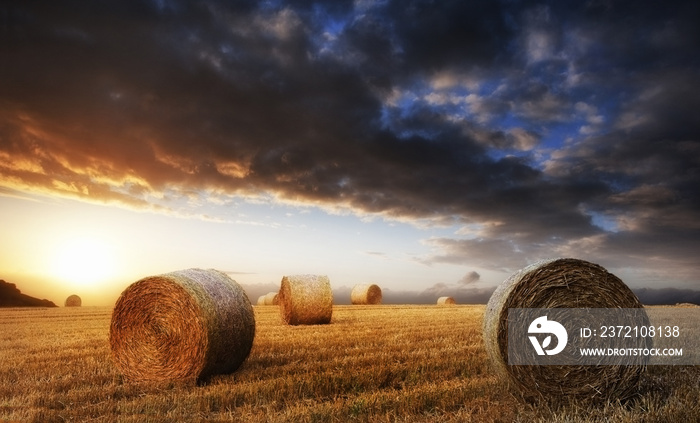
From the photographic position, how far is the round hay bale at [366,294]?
30719 millimetres

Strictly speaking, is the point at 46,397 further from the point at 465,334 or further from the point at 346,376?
the point at 465,334

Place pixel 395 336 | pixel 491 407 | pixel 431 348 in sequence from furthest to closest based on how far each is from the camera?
pixel 395 336 < pixel 431 348 < pixel 491 407

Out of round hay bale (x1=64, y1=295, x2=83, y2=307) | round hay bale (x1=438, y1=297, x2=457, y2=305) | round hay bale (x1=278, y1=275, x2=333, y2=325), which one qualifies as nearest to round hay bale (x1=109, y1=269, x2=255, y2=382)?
round hay bale (x1=278, y1=275, x2=333, y2=325)

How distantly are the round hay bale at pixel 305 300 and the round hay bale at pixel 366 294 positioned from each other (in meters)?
14.5

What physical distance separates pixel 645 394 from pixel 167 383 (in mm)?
6433

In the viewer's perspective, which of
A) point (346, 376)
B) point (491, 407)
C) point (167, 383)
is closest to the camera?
point (491, 407)

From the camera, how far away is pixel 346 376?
6.69m

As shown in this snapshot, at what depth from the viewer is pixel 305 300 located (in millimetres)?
15797

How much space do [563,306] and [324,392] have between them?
322 cm

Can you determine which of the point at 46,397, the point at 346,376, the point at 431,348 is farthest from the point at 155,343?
the point at 431,348

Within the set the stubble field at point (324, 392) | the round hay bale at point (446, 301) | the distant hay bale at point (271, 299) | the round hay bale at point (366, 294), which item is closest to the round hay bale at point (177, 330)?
the stubble field at point (324, 392)

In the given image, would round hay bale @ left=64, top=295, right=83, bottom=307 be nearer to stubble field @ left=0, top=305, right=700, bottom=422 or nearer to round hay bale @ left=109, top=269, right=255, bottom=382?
stubble field @ left=0, top=305, right=700, bottom=422

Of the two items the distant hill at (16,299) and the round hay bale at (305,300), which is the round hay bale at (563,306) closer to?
the round hay bale at (305,300)

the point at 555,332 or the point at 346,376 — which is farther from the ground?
the point at 555,332
